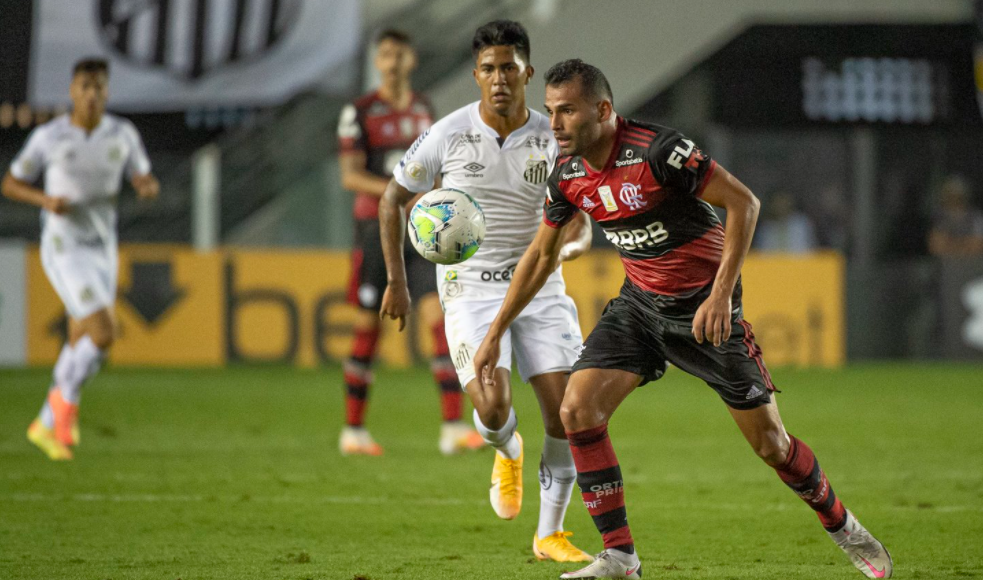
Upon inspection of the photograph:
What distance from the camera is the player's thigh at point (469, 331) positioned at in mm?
5895

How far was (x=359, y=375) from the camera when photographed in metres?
8.72

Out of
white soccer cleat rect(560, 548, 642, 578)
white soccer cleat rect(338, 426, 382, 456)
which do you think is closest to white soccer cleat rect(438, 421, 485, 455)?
white soccer cleat rect(338, 426, 382, 456)

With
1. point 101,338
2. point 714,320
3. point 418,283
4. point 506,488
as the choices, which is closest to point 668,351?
point 714,320

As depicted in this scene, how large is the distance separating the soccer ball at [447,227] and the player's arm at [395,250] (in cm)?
24

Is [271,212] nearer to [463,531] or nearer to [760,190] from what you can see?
[760,190]

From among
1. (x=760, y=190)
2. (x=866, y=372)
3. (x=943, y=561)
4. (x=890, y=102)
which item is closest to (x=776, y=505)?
(x=943, y=561)

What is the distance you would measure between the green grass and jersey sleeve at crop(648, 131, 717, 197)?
1407 mm

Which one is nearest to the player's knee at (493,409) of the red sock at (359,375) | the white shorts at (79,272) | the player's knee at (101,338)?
the red sock at (359,375)

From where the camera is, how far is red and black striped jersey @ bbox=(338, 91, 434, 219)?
879 centimetres

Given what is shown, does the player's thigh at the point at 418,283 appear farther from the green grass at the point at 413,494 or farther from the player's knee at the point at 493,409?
the player's knee at the point at 493,409

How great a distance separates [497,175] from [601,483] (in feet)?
5.33

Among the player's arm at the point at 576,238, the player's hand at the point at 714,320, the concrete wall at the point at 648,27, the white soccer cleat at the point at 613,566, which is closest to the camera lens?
the player's hand at the point at 714,320

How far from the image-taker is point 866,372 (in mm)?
14844

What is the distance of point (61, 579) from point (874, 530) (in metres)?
3.35
